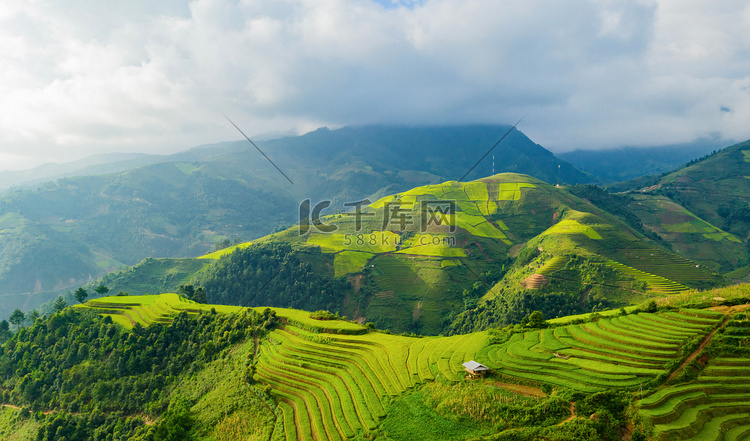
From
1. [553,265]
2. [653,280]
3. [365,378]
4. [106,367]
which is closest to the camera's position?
[365,378]

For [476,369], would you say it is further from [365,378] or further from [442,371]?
[365,378]

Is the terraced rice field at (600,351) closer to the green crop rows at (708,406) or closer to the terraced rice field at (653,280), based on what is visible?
the green crop rows at (708,406)

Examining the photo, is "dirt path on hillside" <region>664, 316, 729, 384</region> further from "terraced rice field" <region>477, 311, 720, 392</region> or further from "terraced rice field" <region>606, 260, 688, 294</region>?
"terraced rice field" <region>606, 260, 688, 294</region>

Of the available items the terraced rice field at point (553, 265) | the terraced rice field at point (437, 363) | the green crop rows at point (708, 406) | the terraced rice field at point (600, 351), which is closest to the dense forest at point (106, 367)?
the terraced rice field at point (437, 363)

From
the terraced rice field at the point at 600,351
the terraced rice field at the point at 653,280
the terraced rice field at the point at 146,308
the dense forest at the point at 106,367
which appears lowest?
the dense forest at the point at 106,367

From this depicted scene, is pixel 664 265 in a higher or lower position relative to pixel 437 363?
higher

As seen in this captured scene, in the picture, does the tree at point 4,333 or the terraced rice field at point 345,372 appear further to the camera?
the tree at point 4,333

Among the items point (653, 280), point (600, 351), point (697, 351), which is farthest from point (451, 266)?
point (697, 351)
